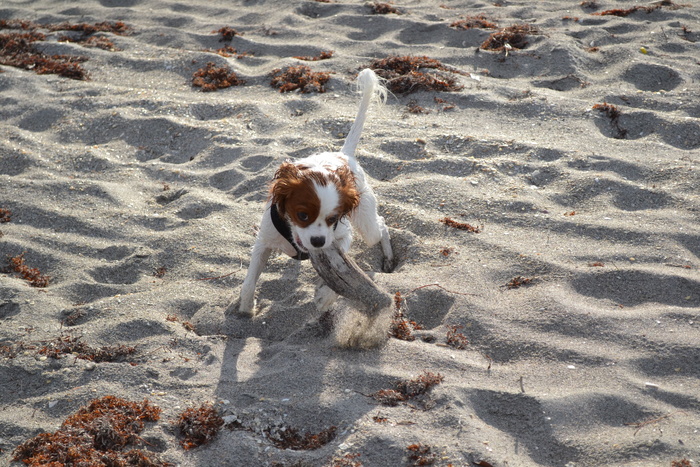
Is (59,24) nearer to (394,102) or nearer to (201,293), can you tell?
(394,102)

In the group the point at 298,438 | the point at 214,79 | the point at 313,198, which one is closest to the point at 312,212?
the point at 313,198

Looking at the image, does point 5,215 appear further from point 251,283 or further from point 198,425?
point 198,425

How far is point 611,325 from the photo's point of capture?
3408 millimetres

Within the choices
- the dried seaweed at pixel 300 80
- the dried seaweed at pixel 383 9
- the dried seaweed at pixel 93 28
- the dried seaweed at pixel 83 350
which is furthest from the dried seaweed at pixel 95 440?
the dried seaweed at pixel 383 9

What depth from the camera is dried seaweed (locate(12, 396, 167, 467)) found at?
104 inches

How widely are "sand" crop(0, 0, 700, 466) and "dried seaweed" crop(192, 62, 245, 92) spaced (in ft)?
0.31

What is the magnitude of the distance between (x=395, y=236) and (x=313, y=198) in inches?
53.6

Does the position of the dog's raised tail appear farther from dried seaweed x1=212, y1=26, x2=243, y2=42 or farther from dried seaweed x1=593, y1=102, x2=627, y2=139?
dried seaweed x1=212, y1=26, x2=243, y2=42

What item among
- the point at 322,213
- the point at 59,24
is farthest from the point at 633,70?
the point at 59,24

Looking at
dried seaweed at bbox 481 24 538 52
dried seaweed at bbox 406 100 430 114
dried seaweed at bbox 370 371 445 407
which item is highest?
dried seaweed at bbox 481 24 538 52

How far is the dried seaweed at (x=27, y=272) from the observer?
397 centimetres

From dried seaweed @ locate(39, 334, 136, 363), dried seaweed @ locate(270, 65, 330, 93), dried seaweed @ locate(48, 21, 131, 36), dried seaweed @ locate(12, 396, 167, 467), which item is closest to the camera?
dried seaweed @ locate(12, 396, 167, 467)

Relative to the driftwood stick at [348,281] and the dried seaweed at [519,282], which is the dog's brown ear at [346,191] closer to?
the driftwood stick at [348,281]

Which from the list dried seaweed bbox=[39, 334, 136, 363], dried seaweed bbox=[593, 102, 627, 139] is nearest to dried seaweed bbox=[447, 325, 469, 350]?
dried seaweed bbox=[39, 334, 136, 363]
